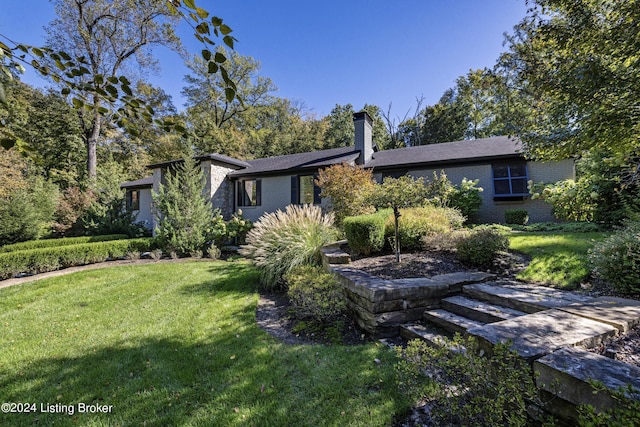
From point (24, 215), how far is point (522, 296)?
16049mm

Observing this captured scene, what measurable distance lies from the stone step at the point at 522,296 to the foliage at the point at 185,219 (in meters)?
9.02

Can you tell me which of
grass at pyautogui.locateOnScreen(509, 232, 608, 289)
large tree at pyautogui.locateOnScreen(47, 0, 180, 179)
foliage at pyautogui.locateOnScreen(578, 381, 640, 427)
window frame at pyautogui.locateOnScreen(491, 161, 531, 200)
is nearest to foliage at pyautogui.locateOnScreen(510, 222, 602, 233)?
grass at pyautogui.locateOnScreen(509, 232, 608, 289)

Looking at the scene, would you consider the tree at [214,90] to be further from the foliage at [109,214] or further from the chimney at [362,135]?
the chimney at [362,135]

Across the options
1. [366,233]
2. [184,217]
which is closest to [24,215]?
[184,217]

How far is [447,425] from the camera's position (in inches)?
70.5

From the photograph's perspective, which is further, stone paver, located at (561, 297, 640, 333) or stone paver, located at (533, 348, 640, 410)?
stone paver, located at (561, 297, 640, 333)

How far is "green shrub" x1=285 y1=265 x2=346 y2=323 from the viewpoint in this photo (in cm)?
→ 364

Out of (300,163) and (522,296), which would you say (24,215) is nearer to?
(300,163)

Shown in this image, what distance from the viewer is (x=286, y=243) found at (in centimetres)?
552

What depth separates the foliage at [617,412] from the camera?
1096mm

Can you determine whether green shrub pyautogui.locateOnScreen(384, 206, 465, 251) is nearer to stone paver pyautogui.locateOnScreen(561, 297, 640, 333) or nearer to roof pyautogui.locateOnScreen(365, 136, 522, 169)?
stone paver pyautogui.locateOnScreen(561, 297, 640, 333)

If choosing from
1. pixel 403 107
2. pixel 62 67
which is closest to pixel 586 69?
pixel 62 67

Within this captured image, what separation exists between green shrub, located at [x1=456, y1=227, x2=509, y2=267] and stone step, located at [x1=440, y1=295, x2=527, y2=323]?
54.1 inches

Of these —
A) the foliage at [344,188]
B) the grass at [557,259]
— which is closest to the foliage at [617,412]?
the grass at [557,259]
